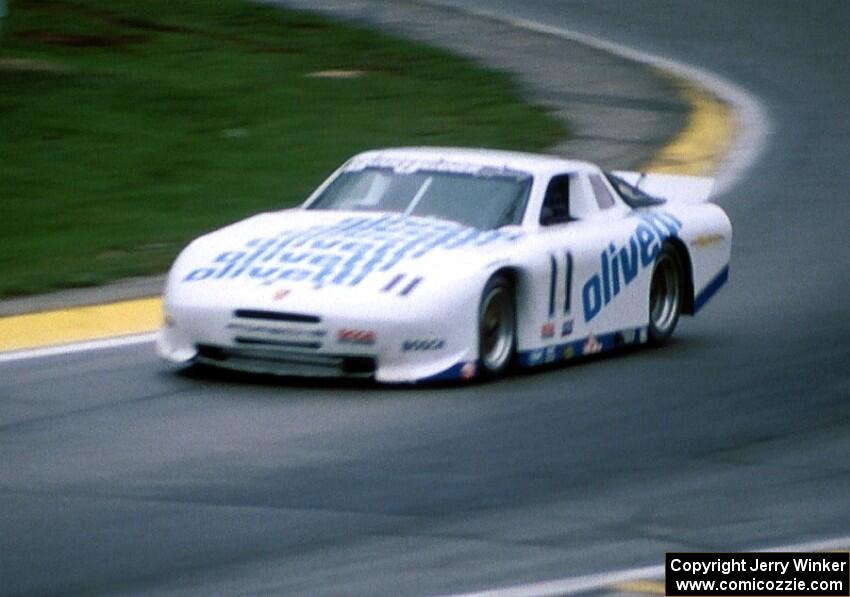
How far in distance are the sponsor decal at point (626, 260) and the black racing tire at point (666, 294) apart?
14cm

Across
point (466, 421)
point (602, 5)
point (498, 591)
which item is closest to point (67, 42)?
point (602, 5)

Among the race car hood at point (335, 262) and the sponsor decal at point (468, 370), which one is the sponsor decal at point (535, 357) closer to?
the sponsor decal at point (468, 370)

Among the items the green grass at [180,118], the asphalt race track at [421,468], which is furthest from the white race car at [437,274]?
the green grass at [180,118]

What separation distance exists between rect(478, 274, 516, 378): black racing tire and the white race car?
0.04ft

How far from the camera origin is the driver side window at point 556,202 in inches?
473

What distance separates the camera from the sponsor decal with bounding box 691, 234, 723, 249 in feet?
43.3

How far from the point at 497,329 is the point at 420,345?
28.0 inches

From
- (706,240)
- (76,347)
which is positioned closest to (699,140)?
(706,240)

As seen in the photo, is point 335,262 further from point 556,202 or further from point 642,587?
point 642,587

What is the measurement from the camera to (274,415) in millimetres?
10336

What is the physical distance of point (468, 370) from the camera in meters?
11.1

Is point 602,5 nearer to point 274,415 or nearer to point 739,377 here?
point 739,377

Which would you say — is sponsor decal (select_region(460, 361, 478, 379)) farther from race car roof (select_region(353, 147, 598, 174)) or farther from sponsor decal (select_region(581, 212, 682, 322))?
race car roof (select_region(353, 147, 598, 174))

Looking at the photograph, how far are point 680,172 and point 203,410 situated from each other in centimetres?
926
